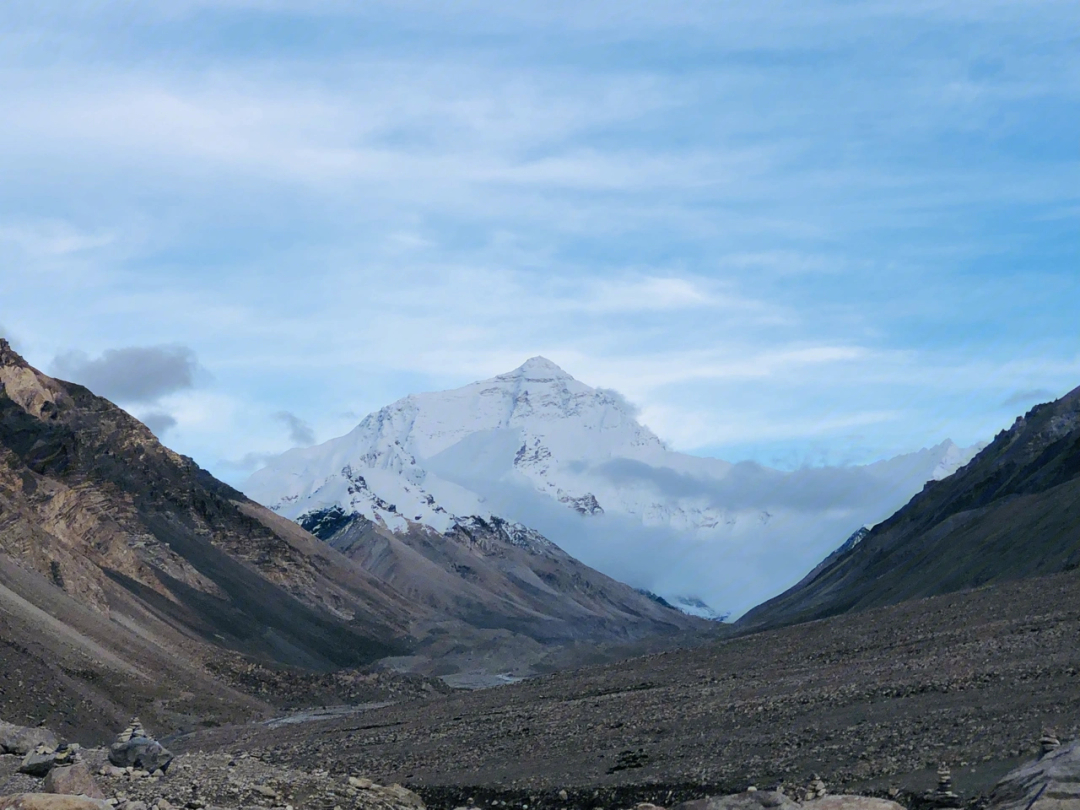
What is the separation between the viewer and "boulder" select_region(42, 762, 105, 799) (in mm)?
25922

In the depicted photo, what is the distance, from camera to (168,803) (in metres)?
27.0

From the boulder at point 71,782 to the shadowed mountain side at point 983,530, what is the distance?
57.6m

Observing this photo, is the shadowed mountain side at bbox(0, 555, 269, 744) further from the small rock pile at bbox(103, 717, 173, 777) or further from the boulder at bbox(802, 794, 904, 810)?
the boulder at bbox(802, 794, 904, 810)

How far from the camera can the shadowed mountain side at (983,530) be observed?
84312 mm

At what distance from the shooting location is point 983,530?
100 m

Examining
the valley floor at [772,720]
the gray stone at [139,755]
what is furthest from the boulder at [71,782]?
the valley floor at [772,720]

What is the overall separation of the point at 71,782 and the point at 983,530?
8626 cm

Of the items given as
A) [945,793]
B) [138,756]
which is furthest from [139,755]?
[945,793]

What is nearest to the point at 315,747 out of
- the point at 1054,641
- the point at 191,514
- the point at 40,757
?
the point at 40,757

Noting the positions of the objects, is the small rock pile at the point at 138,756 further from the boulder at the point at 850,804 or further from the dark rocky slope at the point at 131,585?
the dark rocky slope at the point at 131,585

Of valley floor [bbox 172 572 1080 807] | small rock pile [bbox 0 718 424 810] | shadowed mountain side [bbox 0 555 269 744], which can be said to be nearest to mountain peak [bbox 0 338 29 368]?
shadowed mountain side [bbox 0 555 269 744]

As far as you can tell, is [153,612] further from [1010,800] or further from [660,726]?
[1010,800]

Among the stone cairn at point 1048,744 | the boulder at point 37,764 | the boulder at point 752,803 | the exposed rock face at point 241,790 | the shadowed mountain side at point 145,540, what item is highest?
the shadowed mountain side at point 145,540

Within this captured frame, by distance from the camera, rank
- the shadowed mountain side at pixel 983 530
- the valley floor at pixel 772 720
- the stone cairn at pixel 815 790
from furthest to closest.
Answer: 1. the shadowed mountain side at pixel 983 530
2. the valley floor at pixel 772 720
3. the stone cairn at pixel 815 790
